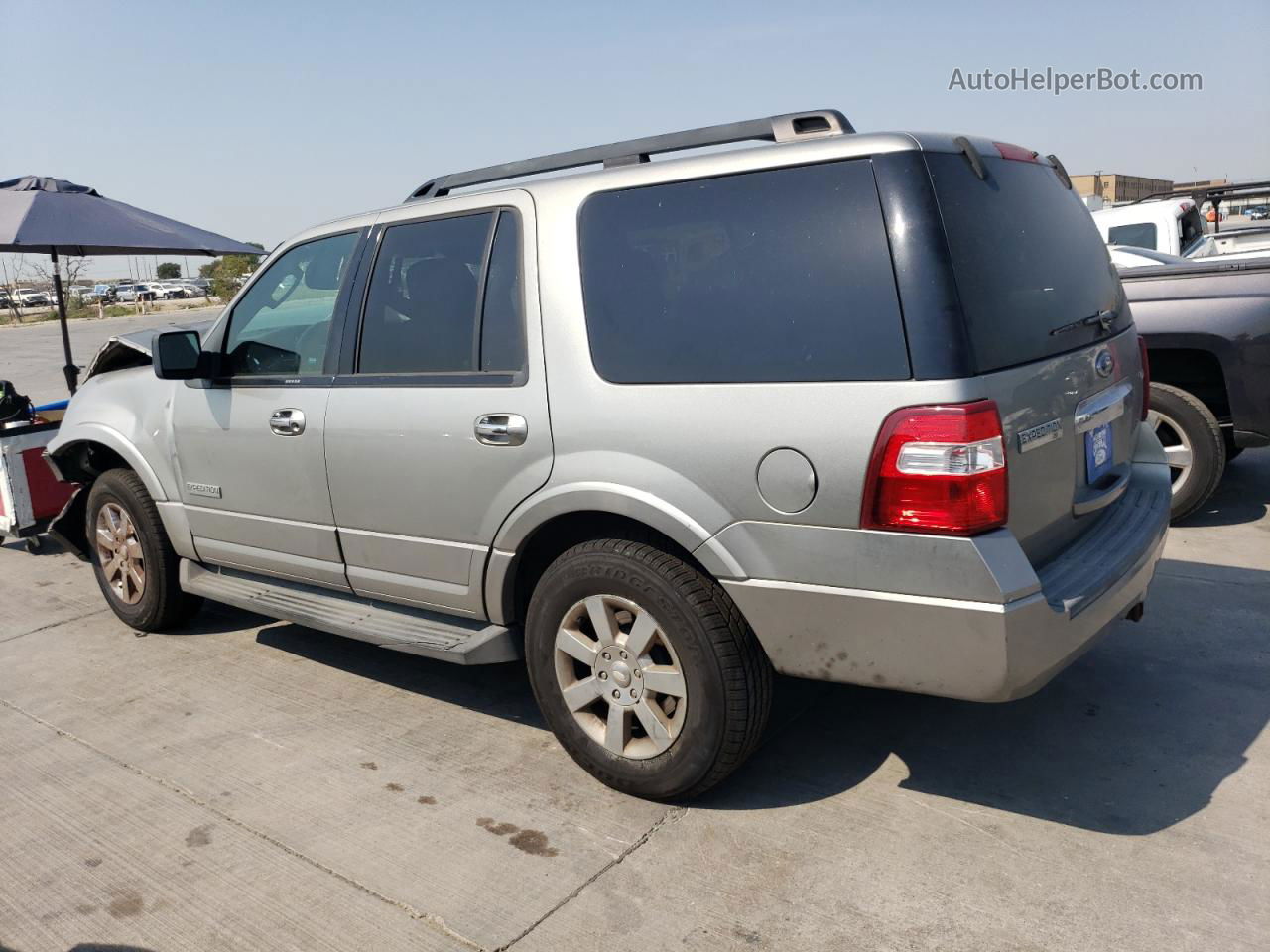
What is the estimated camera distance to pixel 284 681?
178 inches

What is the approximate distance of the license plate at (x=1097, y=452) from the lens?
3.19 meters

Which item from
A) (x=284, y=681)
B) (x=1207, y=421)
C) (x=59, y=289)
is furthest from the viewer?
(x=59, y=289)

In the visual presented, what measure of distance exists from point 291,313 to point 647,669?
2231mm

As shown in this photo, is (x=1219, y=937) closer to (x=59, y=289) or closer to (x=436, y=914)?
(x=436, y=914)

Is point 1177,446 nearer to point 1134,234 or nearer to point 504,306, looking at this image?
point 504,306

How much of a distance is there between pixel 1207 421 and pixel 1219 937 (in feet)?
13.2

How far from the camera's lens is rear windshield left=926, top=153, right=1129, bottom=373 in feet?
9.00

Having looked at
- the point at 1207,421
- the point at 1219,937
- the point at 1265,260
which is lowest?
the point at 1219,937

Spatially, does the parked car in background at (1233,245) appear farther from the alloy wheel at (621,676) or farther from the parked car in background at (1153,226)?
the alloy wheel at (621,676)

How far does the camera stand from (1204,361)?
602cm

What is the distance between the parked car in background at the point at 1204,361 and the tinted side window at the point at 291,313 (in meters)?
4.36

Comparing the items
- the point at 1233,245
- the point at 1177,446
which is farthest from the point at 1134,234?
the point at 1177,446

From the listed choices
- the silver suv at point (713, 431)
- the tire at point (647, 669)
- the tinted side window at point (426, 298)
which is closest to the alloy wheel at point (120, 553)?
the silver suv at point (713, 431)

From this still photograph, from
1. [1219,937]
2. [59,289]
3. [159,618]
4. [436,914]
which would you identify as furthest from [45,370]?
[1219,937]
